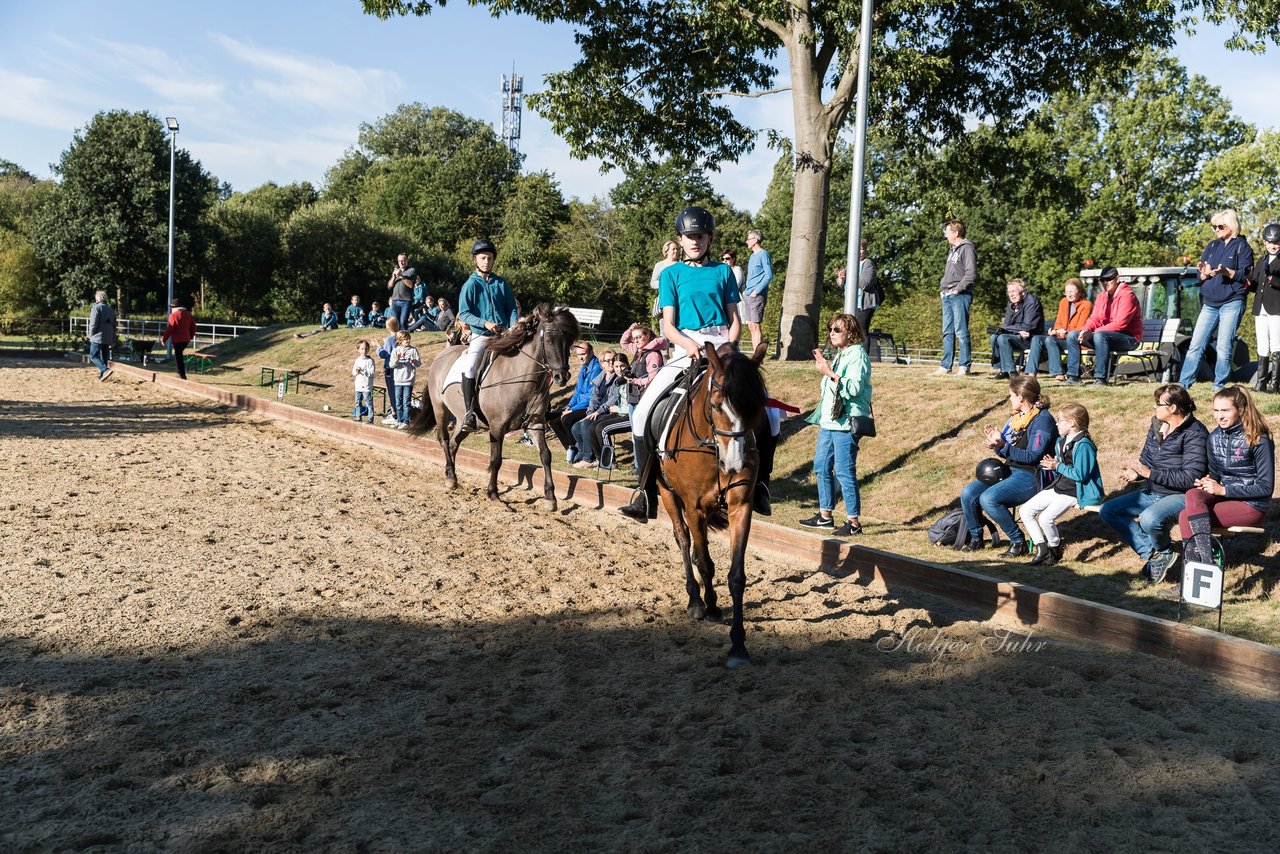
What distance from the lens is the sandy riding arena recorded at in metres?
4.03

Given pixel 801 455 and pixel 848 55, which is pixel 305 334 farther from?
pixel 801 455

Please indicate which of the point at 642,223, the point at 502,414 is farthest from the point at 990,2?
the point at 642,223

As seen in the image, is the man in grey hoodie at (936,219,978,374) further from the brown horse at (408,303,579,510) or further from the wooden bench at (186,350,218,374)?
the wooden bench at (186,350,218,374)

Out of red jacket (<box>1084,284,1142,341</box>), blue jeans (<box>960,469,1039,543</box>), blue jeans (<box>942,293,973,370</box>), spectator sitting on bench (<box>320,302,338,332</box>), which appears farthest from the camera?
spectator sitting on bench (<box>320,302,338,332</box>)

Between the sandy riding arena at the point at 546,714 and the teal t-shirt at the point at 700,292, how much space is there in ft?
6.90

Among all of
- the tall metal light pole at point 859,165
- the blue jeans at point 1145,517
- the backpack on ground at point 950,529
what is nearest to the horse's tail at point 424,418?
the tall metal light pole at point 859,165

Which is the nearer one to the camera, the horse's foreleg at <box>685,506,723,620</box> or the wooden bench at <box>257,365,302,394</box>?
the horse's foreleg at <box>685,506,723,620</box>

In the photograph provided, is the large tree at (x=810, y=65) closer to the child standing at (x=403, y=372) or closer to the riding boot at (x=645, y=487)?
the child standing at (x=403, y=372)

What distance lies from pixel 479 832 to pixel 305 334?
98.2 feet

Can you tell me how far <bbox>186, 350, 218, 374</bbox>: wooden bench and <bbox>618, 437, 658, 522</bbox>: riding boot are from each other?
24.8 metres

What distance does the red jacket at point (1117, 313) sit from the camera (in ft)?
42.8

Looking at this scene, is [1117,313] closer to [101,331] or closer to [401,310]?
[401,310]

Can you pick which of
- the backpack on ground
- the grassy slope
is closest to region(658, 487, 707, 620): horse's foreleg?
the grassy slope

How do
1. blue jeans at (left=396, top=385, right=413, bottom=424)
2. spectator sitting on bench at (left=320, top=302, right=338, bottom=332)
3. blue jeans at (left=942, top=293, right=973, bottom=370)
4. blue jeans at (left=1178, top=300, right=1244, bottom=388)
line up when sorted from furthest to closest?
spectator sitting on bench at (left=320, top=302, right=338, bottom=332) < blue jeans at (left=396, top=385, right=413, bottom=424) < blue jeans at (left=942, top=293, right=973, bottom=370) < blue jeans at (left=1178, top=300, right=1244, bottom=388)
